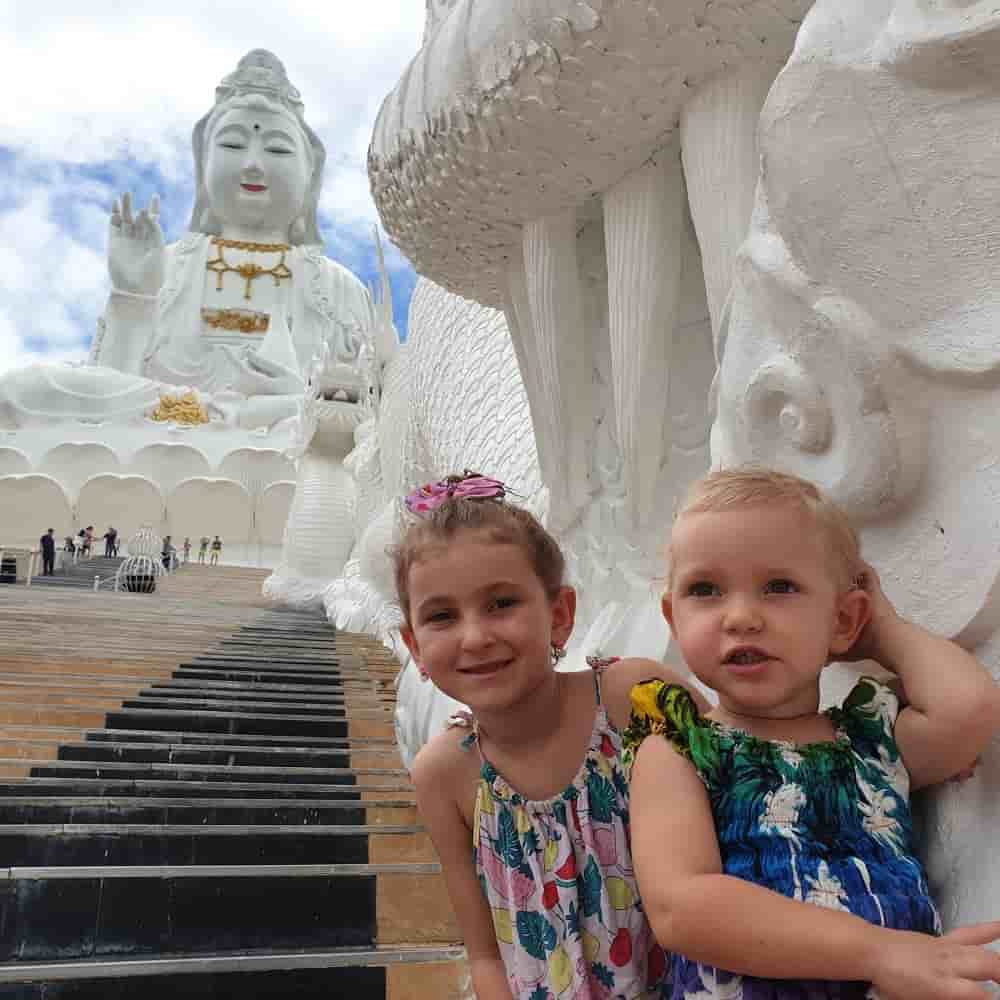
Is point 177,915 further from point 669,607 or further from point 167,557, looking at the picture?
point 167,557

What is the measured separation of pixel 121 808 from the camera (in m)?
1.65

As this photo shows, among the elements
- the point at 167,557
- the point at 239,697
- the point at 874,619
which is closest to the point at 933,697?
the point at 874,619

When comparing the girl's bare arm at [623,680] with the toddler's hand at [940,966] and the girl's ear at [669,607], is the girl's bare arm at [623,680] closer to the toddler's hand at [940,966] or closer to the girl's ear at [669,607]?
the girl's ear at [669,607]

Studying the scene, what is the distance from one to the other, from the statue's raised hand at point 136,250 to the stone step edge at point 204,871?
1524 centimetres

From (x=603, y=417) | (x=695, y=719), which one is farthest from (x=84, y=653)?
(x=695, y=719)

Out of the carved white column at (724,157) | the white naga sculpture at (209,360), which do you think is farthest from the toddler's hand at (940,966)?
the white naga sculpture at (209,360)

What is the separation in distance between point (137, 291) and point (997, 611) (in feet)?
54.8

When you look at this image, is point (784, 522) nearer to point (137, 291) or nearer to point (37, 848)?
point (37, 848)

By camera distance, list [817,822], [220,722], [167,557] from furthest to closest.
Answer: [167,557], [220,722], [817,822]

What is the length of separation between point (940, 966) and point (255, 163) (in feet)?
57.2

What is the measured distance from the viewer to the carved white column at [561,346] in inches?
56.3

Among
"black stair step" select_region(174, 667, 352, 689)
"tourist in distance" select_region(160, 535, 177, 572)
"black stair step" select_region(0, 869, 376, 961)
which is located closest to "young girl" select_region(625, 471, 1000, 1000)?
"black stair step" select_region(0, 869, 376, 961)

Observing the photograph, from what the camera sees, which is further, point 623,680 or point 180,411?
point 180,411

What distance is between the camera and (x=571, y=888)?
77cm
